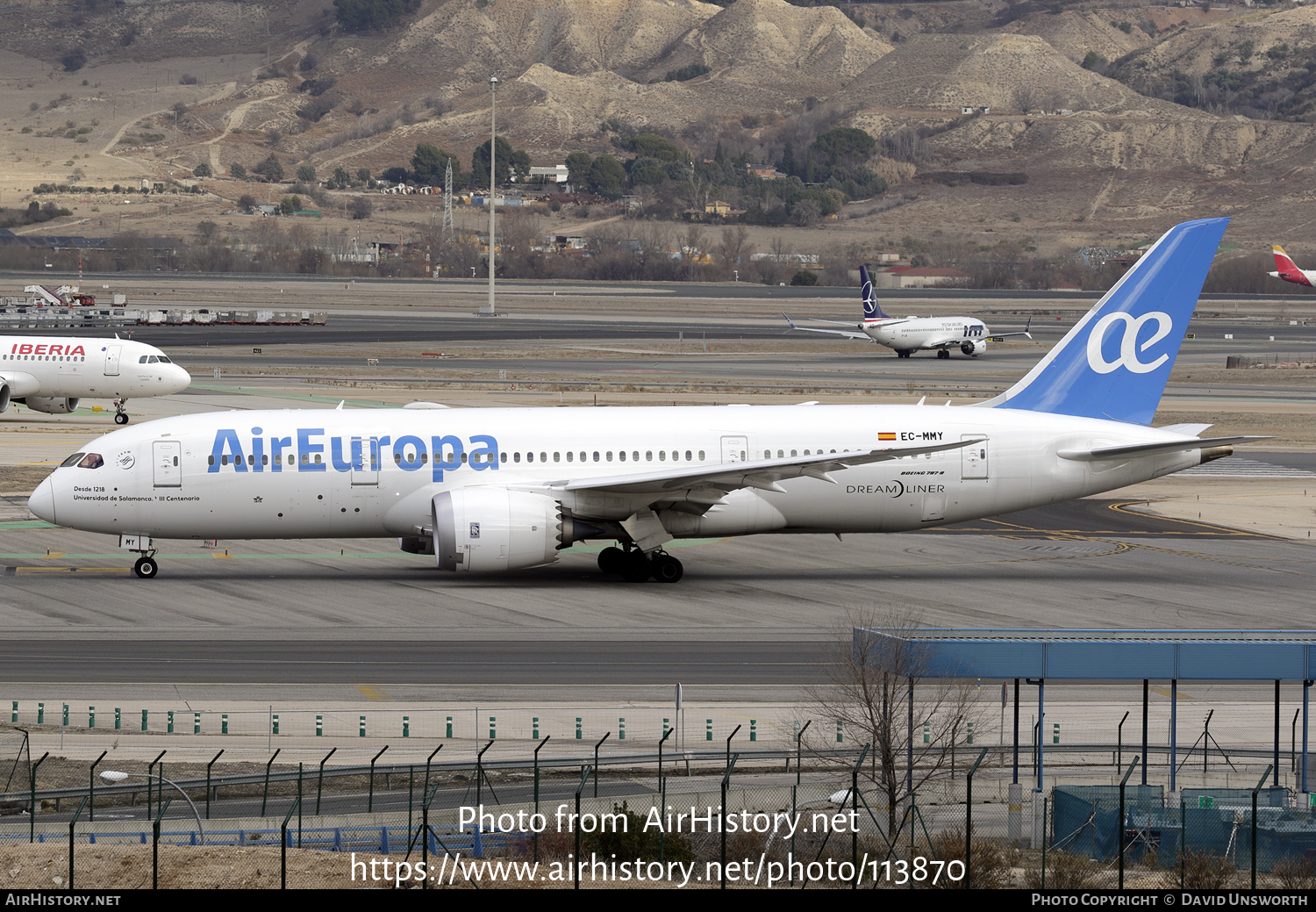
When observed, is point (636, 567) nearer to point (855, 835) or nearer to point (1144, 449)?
point (1144, 449)

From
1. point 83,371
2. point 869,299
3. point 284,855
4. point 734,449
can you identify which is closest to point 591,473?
point 734,449


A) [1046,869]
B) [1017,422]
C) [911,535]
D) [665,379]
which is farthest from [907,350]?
[1046,869]

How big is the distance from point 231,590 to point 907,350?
89.3 metres

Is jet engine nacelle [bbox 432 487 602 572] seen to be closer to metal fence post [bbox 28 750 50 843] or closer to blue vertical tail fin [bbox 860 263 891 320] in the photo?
metal fence post [bbox 28 750 50 843]

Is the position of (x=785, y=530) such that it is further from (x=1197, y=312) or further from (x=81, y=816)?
(x=1197, y=312)

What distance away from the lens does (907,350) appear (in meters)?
127

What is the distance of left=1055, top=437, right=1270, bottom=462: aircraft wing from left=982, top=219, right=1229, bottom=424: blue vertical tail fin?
2.31 meters

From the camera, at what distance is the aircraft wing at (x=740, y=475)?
42.8 metres

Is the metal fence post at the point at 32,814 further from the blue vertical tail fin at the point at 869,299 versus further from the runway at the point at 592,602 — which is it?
the blue vertical tail fin at the point at 869,299

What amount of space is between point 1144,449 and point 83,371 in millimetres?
57346

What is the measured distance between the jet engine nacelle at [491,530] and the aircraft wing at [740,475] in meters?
1.34

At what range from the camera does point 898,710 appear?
28.7 metres

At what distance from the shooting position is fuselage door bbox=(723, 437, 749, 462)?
149 feet

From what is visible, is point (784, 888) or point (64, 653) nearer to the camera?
point (784, 888)
